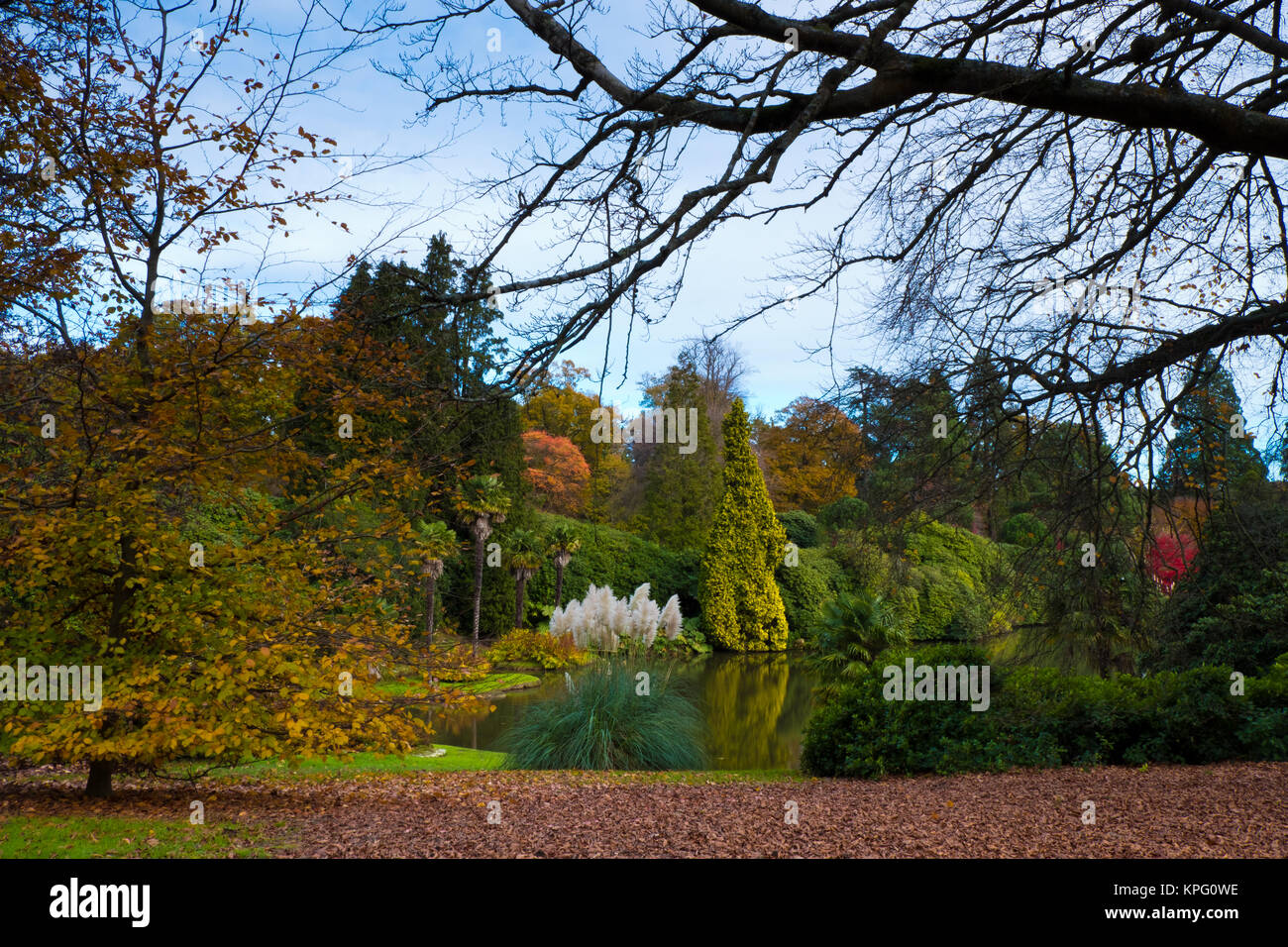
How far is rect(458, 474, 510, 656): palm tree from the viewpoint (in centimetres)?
1853

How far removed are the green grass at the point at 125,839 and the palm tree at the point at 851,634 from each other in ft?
27.6

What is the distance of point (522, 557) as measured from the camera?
64.4ft

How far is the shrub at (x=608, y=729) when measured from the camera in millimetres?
8344

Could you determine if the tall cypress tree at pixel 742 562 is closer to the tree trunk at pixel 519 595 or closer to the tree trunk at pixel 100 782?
the tree trunk at pixel 519 595

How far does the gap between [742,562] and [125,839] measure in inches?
741

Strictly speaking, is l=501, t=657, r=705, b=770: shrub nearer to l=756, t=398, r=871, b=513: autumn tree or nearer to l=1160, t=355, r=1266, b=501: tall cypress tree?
l=1160, t=355, r=1266, b=501: tall cypress tree

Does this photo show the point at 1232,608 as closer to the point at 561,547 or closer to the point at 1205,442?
the point at 1205,442

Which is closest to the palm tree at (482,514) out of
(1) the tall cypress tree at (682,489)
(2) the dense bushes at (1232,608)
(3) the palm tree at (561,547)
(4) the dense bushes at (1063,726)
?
(3) the palm tree at (561,547)

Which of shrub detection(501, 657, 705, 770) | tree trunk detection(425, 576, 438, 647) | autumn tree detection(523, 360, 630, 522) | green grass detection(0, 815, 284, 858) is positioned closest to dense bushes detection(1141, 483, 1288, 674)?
shrub detection(501, 657, 705, 770)

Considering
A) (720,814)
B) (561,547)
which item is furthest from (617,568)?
(720,814)

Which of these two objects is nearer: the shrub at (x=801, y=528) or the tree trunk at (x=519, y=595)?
the tree trunk at (x=519, y=595)

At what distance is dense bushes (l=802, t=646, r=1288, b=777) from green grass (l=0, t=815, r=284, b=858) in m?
4.92

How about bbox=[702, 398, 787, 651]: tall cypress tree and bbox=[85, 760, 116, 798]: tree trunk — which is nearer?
bbox=[85, 760, 116, 798]: tree trunk
